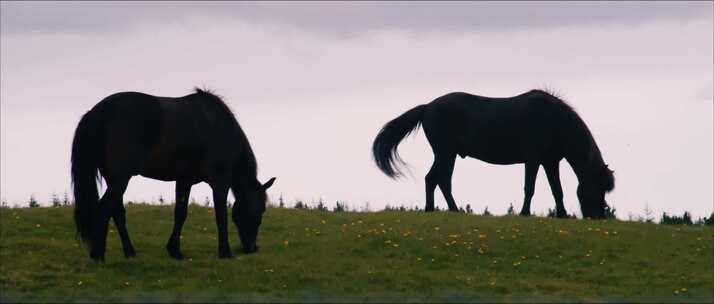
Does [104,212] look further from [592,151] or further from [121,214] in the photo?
[592,151]

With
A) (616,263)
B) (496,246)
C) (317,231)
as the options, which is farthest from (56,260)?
(616,263)

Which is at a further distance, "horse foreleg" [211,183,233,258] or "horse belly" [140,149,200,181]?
"horse foreleg" [211,183,233,258]

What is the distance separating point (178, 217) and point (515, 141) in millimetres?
8987

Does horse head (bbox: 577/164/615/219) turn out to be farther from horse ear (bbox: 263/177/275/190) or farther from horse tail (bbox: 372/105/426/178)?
horse ear (bbox: 263/177/275/190)

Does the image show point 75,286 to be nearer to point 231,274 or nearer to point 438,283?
point 231,274

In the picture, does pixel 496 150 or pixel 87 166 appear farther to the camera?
pixel 496 150

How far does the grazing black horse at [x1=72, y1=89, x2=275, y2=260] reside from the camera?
1800 cm

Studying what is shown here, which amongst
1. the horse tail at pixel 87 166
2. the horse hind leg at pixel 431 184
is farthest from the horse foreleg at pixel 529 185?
the horse tail at pixel 87 166

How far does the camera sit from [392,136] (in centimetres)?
2588

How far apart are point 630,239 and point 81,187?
10.4 m

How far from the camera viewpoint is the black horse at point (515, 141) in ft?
81.7

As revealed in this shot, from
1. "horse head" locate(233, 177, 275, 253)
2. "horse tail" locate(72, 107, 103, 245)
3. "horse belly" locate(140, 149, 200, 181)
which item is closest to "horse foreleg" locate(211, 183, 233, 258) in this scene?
"horse head" locate(233, 177, 275, 253)

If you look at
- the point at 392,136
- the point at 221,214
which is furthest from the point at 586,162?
the point at 221,214

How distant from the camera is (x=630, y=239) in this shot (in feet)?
69.5
